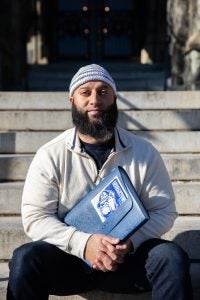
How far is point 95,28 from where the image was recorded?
11.3 metres

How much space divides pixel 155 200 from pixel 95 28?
8947mm

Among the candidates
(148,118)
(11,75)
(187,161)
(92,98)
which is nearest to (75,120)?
(92,98)

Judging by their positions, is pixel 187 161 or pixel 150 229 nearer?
pixel 150 229

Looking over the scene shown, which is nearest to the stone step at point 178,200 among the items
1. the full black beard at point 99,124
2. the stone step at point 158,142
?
the stone step at point 158,142

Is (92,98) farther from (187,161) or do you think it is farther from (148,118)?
(148,118)

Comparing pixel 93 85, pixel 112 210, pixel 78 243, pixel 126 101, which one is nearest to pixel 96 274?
pixel 78 243

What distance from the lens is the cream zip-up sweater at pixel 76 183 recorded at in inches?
107

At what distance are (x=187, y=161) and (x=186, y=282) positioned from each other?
5.65 feet

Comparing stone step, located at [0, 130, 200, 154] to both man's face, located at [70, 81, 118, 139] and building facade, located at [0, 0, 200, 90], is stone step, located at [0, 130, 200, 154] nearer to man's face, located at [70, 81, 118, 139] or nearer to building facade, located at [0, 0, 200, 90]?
man's face, located at [70, 81, 118, 139]

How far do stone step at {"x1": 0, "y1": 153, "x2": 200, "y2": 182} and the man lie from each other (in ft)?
4.35

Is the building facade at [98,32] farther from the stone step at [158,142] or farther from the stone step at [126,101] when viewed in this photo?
the stone step at [158,142]

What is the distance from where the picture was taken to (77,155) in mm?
2818

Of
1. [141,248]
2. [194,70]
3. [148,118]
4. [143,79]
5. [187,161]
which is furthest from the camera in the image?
[143,79]

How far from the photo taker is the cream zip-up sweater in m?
2.71
